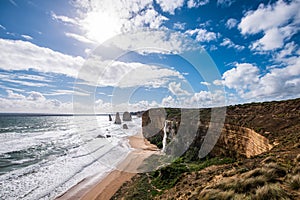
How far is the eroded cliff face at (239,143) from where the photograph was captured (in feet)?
54.0

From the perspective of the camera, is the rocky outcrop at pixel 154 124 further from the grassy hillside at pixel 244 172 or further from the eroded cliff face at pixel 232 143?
the grassy hillside at pixel 244 172

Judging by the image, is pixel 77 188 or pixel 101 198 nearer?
pixel 101 198

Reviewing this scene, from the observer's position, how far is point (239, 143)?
63.5 feet

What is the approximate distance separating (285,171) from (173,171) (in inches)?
381

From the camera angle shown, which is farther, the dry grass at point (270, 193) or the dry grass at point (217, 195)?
the dry grass at point (217, 195)

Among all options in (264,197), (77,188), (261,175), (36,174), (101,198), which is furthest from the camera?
(36,174)

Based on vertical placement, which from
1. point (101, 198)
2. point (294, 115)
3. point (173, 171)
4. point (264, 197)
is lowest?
point (101, 198)

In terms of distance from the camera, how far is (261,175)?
7719mm

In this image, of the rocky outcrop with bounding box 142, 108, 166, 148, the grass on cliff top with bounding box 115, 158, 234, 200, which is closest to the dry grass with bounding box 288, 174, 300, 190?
the grass on cliff top with bounding box 115, 158, 234, 200

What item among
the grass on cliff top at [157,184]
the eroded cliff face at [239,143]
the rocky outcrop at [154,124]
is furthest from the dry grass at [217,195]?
the rocky outcrop at [154,124]

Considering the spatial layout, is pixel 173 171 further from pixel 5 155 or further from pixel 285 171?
pixel 5 155

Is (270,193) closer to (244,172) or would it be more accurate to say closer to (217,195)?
(217,195)

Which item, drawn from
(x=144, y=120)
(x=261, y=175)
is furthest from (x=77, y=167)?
(x=144, y=120)

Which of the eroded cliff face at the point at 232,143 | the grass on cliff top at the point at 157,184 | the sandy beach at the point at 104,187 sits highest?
the eroded cliff face at the point at 232,143
